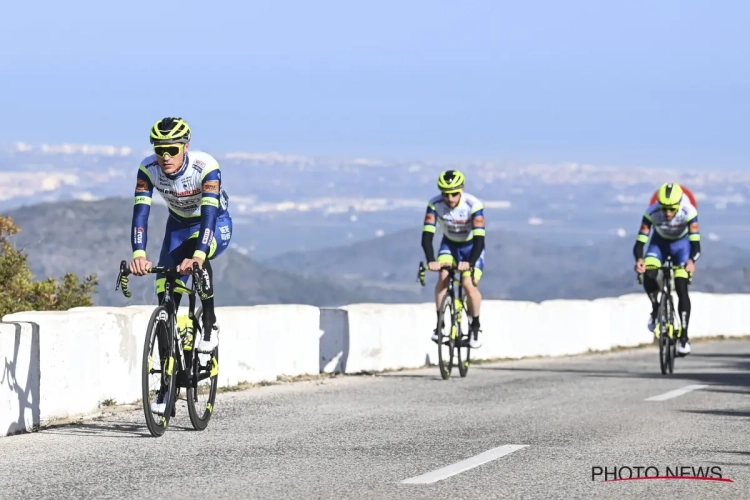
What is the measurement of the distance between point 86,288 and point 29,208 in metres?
151

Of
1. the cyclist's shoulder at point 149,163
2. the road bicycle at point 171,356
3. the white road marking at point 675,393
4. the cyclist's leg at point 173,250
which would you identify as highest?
the cyclist's shoulder at point 149,163

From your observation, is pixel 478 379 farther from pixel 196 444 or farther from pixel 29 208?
pixel 29 208

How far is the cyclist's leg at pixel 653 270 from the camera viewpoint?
17.1 metres

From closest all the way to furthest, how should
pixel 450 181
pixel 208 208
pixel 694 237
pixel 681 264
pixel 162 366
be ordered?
pixel 162 366
pixel 208 208
pixel 450 181
pixel 694 237
pixel 681 264

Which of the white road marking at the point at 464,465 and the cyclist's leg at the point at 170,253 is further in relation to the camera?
the cyclist's leg at the point at 170,253

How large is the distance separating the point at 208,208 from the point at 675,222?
26.7ft

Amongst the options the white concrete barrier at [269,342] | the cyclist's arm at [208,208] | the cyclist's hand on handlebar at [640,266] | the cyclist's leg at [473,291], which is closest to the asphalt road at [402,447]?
the white concrete barrier at [269,342]

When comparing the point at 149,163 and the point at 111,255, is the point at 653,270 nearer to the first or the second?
the point at 149,163

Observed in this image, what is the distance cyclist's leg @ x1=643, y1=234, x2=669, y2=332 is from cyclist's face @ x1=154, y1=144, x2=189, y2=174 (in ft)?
26.5

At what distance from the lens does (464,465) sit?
8.86 m

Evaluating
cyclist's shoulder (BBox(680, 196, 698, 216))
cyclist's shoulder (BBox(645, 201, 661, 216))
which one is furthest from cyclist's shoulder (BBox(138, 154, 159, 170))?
cyclist's shoulder (BBox(680, 196, 698, 216))

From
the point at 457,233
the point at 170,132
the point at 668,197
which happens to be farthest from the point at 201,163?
the point at 668,197

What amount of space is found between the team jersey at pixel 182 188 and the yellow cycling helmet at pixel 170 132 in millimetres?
215

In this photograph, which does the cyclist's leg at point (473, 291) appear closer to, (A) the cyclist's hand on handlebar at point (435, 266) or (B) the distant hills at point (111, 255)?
(A) the cyclist's hand on handlebar at point (435, 266)
